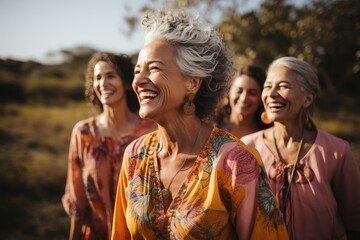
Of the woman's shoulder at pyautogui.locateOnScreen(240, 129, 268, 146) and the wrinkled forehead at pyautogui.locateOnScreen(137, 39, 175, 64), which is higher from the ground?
the wrinkled forehead at pyautogui.locateOnScreen(137, 39, 175, 64)

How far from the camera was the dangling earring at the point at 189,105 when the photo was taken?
2.06 metres

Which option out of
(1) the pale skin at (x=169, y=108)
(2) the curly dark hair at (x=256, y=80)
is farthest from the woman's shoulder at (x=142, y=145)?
(2) the curly dark hair at (x=256, y=80)

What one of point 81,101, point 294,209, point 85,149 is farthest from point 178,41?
point 81,101

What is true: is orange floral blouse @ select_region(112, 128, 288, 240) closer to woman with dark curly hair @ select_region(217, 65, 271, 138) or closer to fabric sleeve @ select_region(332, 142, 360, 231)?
fabric sleeve @ select_region(332, 142, 360, 231)

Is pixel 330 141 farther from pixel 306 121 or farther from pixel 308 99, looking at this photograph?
pixel 308 99

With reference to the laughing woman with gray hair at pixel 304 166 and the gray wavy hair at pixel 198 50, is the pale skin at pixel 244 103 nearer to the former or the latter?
the laughing woman with gray hair at pixel 304 166

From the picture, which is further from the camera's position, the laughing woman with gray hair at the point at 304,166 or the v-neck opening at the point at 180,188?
the laughing woman with gray hair at the point at 304,166

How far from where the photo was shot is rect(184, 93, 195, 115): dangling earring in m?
2.06

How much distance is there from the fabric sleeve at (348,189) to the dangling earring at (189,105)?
51.7 inches

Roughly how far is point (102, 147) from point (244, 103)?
1.65 metres

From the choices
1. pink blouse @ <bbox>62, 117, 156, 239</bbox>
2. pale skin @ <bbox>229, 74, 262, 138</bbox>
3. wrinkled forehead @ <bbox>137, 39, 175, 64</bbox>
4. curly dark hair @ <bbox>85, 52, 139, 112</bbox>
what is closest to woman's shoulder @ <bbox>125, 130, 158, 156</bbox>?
wrinkled forehead @ <bbox>137, 39, 175, 64</bbox>

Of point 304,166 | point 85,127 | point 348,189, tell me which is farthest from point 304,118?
point 85,127

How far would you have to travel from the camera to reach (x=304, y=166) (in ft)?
8.54

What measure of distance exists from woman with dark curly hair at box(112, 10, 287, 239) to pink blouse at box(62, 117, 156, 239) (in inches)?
40.8
